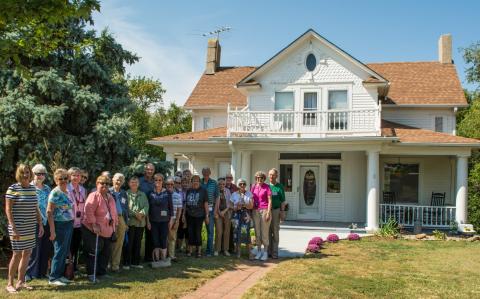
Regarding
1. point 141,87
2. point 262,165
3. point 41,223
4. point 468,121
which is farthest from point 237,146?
point 141,87

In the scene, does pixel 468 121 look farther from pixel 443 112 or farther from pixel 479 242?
pixel 479 242

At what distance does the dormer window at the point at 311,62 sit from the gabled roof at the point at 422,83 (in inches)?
144

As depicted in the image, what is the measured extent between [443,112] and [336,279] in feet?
46.7

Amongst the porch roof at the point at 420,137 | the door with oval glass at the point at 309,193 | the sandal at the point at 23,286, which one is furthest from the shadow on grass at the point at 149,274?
the porch roof at the point at 420,137

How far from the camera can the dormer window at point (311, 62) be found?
18609mm

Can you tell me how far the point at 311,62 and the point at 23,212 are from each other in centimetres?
1423

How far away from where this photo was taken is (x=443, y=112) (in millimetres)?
19859

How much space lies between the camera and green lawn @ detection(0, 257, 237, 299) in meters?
6.30

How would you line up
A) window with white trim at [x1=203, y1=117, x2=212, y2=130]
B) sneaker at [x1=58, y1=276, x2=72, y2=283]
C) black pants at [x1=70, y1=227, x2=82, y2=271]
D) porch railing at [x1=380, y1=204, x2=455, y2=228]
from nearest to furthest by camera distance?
sneaker at [x1=58, y1=276, x2=72, y2=283] → black pants at [x1=70, y1=227, x2=82, y2=271] → porch railing at [x1=380, y1=204, x2=455, y2=228] → window with white trim at [x1=203, y1=117, x2=212, y2=130]

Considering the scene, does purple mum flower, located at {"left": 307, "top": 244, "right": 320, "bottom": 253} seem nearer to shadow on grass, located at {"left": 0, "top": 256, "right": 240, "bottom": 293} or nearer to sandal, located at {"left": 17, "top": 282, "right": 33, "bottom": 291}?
shadow on grass, located at {"left": 0, "top": 256, "right": 240, "bottom": 293}

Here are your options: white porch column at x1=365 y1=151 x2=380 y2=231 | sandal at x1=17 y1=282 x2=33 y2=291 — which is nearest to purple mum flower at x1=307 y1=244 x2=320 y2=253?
white porch column at x1=365 y1=151 x2=380 y2=231

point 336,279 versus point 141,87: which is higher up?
point 141,87

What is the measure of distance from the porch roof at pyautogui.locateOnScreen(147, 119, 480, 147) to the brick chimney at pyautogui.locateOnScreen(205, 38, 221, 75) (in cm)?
658

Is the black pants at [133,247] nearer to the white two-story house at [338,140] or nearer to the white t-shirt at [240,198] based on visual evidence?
the white t-shirt at [240,198]
